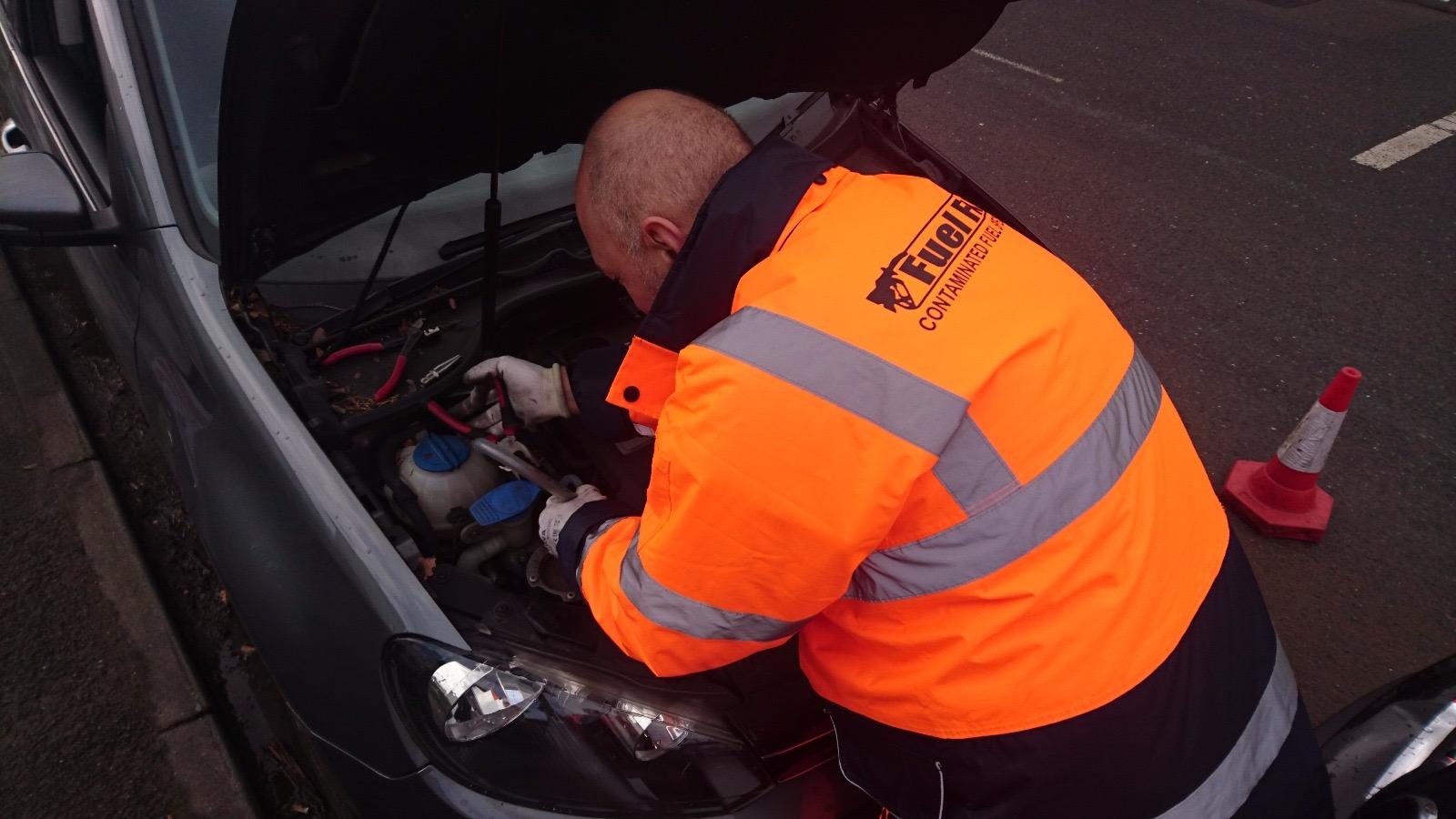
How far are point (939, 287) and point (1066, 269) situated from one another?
34 centimetres

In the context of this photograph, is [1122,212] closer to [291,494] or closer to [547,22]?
[547,22]

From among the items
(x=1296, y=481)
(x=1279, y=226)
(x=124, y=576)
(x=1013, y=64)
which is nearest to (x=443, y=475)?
(x=124, y=576)

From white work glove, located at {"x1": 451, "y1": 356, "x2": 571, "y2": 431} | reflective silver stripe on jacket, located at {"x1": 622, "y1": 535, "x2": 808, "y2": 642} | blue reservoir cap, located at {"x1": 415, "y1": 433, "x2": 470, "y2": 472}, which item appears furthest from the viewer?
white work glove, located at {"x1": 451, "y1": 356, "x2": 571, "y2": 431}

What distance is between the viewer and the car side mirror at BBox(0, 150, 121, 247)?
183cm

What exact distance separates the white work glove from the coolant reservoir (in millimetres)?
100

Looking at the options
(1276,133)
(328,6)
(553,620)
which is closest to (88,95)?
(328,6)

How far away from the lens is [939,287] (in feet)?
3.90

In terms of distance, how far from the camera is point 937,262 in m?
1.23

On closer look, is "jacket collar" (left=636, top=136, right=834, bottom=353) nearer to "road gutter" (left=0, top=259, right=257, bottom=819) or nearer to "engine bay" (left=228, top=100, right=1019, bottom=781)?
"engine bay" (left=228, top=100, right=1019, bottom=781)

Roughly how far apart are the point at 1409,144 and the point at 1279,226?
1.61 m

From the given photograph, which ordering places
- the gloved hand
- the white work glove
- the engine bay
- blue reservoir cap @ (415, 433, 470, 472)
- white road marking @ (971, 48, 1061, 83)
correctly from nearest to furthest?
the engine bay, the gloved hand, blue reservoir cap @ (415, 433, 470, 472), the white work glove, white road marking @ (971, 48, 1061, 83)

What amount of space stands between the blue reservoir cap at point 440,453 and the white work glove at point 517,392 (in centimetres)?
9

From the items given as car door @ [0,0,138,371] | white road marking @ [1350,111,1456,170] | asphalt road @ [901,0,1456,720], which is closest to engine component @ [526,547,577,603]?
car door @ [0,0,138,371]

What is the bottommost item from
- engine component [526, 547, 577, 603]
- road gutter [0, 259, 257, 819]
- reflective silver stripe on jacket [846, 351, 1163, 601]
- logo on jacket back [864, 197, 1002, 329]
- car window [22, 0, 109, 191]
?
road gutter [0, 259, 257, 819]
